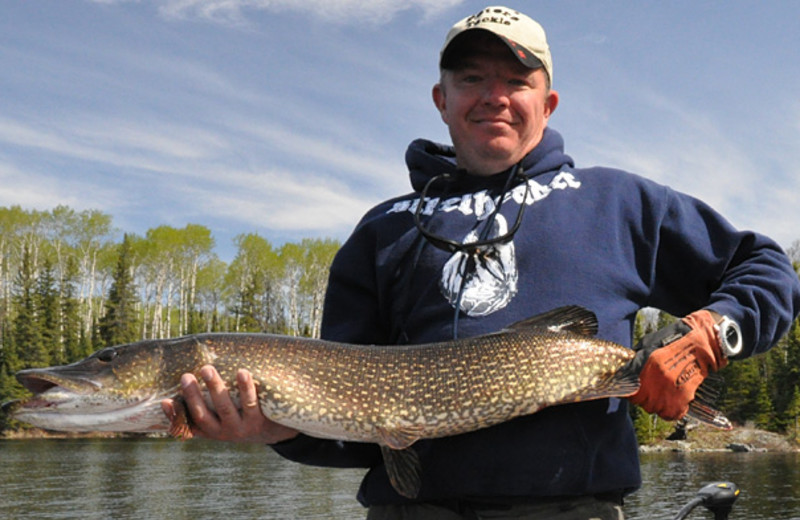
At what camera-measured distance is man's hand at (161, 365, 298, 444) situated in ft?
10.2

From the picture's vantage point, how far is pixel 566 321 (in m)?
2.88

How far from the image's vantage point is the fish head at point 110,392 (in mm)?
3217

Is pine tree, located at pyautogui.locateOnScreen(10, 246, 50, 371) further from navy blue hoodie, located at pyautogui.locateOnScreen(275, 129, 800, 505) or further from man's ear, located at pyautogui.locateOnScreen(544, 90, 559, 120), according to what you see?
man's ear, located at pyautogui.locateOnScreen(544, 90, 559, 120)

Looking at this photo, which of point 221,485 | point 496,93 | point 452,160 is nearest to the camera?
point 496,93

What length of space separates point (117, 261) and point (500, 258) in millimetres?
64350

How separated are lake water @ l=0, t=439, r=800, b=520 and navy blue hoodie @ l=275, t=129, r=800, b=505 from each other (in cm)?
2110

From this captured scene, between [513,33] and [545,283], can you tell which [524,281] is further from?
[513,33]

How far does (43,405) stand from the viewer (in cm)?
322

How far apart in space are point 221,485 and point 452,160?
28465 mm

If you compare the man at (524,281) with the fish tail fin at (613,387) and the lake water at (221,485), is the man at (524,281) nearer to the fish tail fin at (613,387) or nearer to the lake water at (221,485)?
the fish tail fin at (613,387)

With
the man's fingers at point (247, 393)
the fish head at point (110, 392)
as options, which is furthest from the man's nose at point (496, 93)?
the fish head at point (110, 392)

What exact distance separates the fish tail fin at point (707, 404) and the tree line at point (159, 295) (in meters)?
52.7

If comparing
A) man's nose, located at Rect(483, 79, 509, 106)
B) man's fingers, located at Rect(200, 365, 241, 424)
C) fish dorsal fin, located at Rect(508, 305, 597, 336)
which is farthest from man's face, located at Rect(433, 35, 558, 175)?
man's fingers, located at Rect(200, 365, 241, 424)

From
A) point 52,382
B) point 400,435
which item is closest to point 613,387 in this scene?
point 400,435
